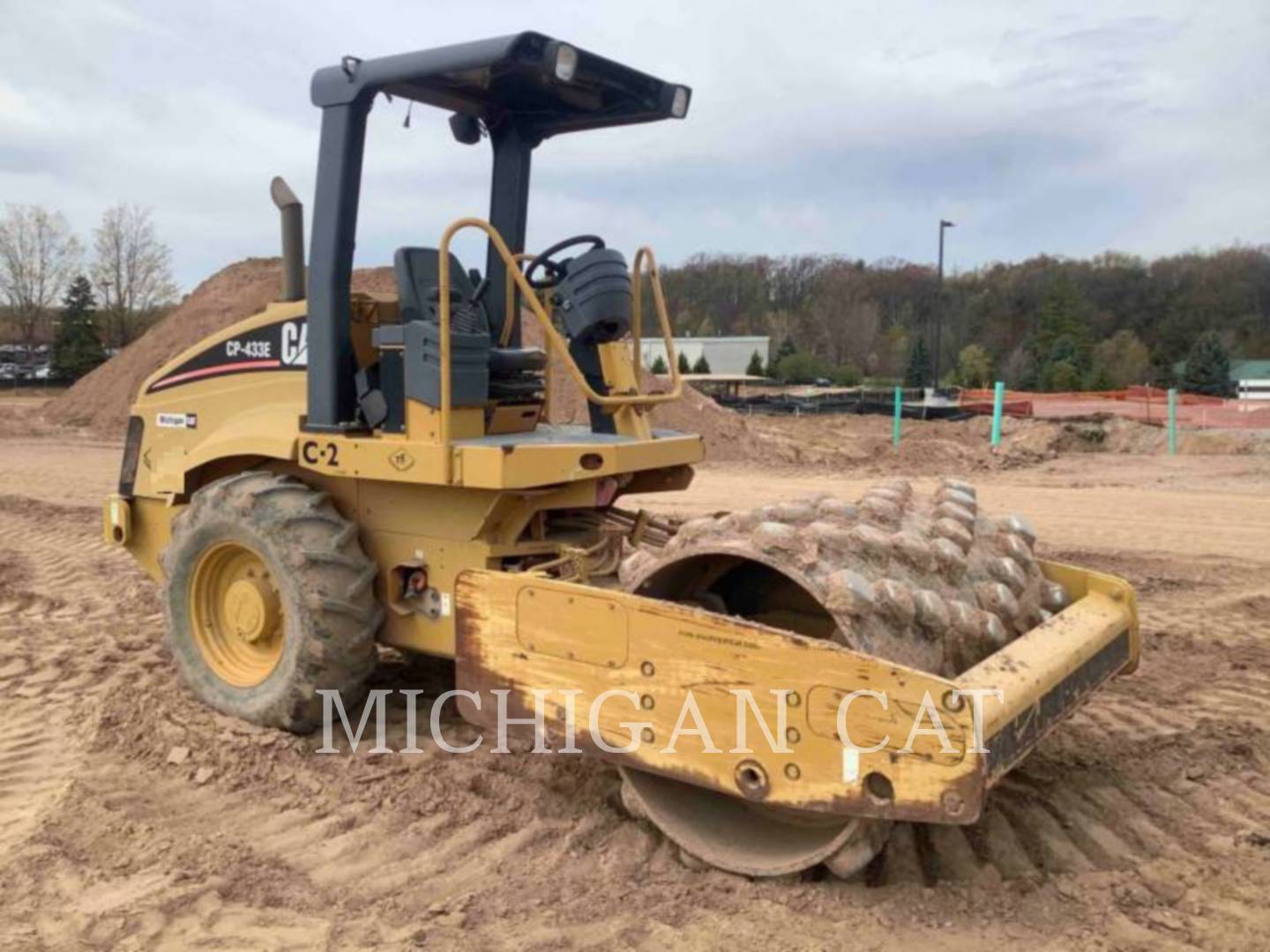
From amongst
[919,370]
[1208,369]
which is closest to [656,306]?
[1208,369]

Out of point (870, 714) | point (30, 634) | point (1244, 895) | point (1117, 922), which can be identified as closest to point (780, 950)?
point (870, 714)

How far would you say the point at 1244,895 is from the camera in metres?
3.23

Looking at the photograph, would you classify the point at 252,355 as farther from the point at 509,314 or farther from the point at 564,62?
the point at 564,62

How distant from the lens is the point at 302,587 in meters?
4.46

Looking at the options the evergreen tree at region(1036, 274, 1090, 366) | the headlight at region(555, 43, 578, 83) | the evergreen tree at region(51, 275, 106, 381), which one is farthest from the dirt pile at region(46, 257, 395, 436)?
the evergreen tree at region(1036, 274, 1090, 366)

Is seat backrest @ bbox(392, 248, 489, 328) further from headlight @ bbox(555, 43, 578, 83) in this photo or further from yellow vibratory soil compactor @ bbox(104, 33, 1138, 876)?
headlight @ bbox(555, 43, 578, 83)

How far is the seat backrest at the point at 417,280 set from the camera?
473cm

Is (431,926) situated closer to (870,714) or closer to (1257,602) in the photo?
(870,714)

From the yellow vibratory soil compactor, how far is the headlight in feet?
0.04

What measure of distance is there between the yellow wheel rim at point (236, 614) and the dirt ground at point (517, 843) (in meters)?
0.24

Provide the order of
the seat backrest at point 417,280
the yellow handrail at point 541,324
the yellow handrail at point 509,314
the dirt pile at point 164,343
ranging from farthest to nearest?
the dirt pile at point 164,343, the yellow handrail at point 509,314, the seat backrest at point 417,280, the yellow handrail at point 541,324

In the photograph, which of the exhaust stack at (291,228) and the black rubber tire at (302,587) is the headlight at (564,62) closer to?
the exhaust stack at (291,228)

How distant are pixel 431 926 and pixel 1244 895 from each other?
230 cm

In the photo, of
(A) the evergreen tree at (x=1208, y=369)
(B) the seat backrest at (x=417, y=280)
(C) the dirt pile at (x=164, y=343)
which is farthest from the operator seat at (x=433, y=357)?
(A) the evergreen tree at (x=1208, y=369)
